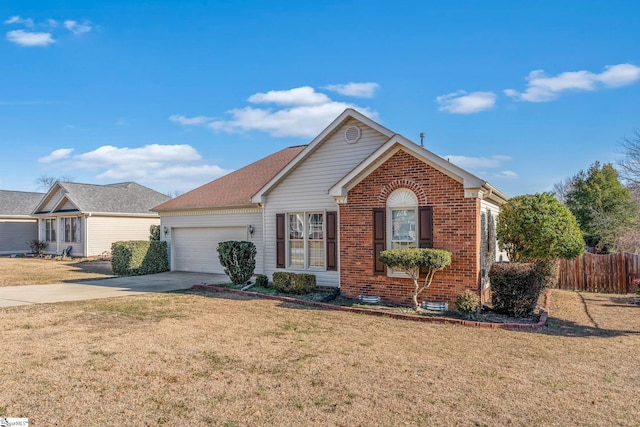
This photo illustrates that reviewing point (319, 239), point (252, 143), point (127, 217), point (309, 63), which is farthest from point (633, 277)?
point (127, 217)

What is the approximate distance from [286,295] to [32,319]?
248 inches

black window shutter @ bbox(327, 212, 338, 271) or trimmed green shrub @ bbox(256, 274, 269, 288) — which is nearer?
black window shutter @ bbox(327, 212, 338, 271)

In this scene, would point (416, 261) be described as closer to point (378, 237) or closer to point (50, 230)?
point (378, 237)

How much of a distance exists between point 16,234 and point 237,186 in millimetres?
25287

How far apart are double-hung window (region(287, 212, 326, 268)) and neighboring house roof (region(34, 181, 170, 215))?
1817 centimetres

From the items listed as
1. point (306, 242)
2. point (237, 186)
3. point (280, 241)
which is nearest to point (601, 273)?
point (306, 242)

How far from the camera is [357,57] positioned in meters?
15.1

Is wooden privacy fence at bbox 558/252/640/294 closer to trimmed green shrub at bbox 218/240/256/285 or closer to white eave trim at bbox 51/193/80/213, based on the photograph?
trimmed green shrub at bbox 218/240/256/285

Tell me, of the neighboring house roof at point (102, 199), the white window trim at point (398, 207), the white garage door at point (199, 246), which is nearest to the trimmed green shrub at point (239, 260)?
the white garage door at point (199, 246)

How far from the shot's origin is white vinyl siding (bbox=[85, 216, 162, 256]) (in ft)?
88.2

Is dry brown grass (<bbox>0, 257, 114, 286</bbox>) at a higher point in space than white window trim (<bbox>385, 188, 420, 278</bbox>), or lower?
lower

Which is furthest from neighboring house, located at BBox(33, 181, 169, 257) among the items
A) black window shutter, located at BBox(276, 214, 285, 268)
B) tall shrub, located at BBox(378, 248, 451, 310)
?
tall shrub, located at BBox(378, 248, 451, 310)

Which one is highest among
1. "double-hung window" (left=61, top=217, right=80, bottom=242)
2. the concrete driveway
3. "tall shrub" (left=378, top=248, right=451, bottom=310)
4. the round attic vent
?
the round attic vent

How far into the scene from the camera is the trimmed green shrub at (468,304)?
9.58 meters
